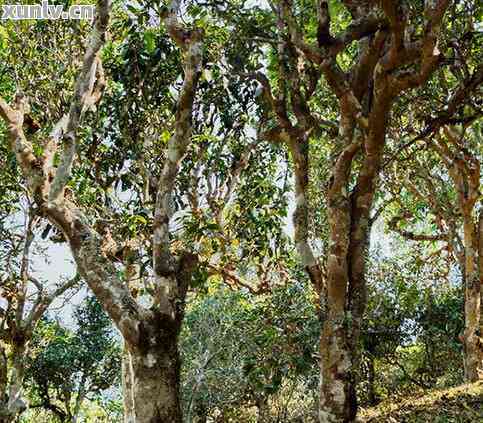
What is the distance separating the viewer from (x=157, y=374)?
4121 millimetres

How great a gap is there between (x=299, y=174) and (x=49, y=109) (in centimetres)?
414

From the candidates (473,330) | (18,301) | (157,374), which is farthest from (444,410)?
(18,301)

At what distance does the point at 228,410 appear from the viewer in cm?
1377

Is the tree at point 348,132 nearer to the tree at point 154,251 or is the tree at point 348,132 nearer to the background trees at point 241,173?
the background trees at point 241,173

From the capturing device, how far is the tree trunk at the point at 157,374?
4.04 m

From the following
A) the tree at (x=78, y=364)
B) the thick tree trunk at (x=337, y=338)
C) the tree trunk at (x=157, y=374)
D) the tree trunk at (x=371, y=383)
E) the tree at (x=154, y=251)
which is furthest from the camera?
the tree at (x=78, y=364)

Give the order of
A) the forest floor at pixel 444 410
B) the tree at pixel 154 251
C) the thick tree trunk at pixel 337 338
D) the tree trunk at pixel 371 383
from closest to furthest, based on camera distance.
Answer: the tree at pixel 154 251 < the thick tree trunk at pixel 337 338 < the forest floor at pixel 444 410 < the tree trunk at pixel 371 383

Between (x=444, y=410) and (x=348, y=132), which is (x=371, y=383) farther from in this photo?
(x=348, y=132)

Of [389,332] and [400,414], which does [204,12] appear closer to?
[400,414]

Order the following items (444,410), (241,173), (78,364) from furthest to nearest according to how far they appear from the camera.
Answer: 1. (78,364)
2. (241,173)
3. (444,410)

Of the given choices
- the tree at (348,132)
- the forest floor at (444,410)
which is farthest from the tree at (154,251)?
the forest floor at (444,410)

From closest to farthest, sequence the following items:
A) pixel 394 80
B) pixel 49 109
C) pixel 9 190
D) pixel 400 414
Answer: pixel 394 80 → pixel 400 414 → pixel 49 109 → pixel 9 190

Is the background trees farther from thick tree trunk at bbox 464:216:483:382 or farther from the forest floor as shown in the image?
the forest floor

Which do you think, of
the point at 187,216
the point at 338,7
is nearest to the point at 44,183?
the point at 187,216
